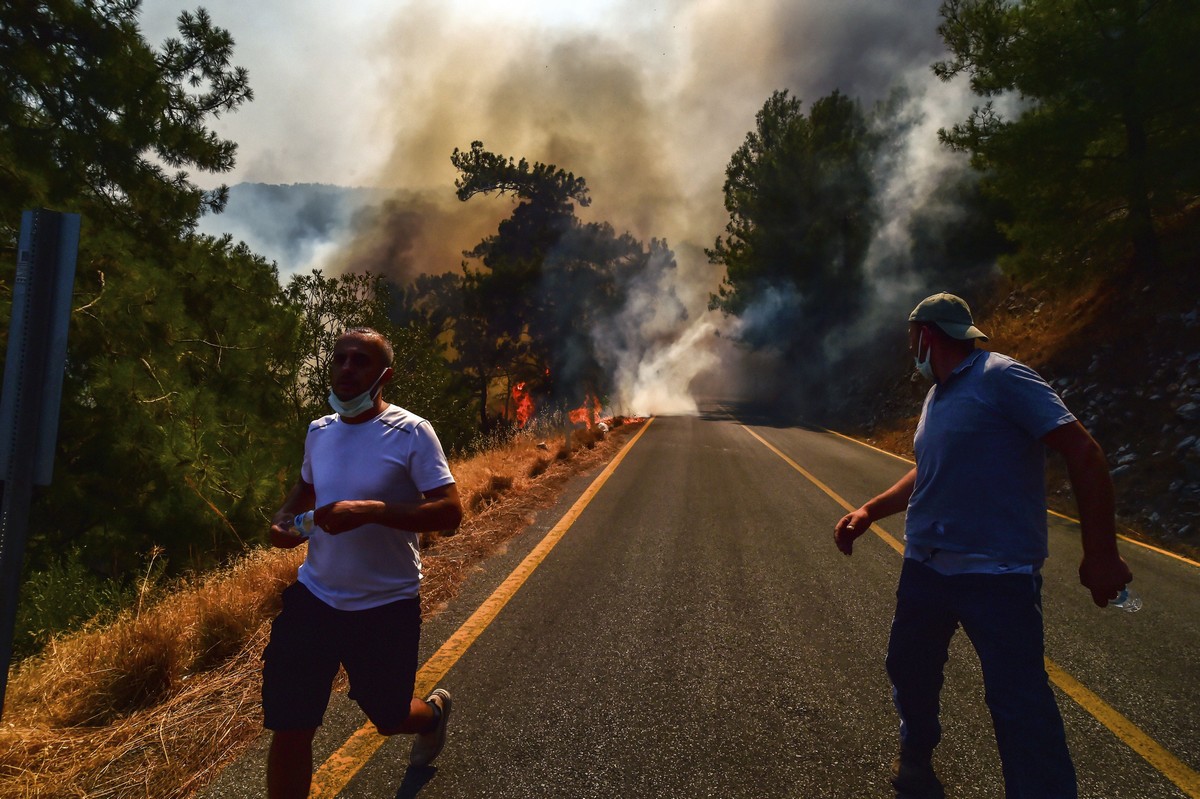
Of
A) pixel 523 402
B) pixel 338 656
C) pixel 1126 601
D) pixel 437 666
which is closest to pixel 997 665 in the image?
pixel 1126 601

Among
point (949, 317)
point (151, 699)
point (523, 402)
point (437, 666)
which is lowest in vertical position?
point (151, 699)

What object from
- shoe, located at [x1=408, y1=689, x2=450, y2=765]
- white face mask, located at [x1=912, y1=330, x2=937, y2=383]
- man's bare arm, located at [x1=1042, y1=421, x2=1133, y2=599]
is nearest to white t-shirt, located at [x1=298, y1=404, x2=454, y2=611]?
shoe, located at [x1=408, y1=689, x2=450, y2=765]

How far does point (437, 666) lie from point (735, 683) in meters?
1.62

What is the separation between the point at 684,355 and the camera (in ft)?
133

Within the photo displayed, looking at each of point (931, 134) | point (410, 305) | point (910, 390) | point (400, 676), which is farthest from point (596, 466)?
point (410, 305)

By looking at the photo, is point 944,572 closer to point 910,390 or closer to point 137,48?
point 137,48

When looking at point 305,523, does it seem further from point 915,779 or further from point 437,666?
point 915,779

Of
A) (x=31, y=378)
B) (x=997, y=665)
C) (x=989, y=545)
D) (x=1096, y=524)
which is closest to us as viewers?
(x=31, y=378)

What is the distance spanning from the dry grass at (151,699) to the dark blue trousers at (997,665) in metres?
2.81

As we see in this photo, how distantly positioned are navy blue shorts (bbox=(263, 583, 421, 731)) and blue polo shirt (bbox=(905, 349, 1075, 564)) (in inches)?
78.2

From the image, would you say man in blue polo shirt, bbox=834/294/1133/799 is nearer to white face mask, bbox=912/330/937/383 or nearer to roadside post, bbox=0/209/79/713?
white face mask, bbox=912/330/937/383

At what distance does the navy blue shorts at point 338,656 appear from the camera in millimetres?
2176

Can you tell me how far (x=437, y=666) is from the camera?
11.9ft

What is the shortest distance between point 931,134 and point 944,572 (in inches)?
1205
